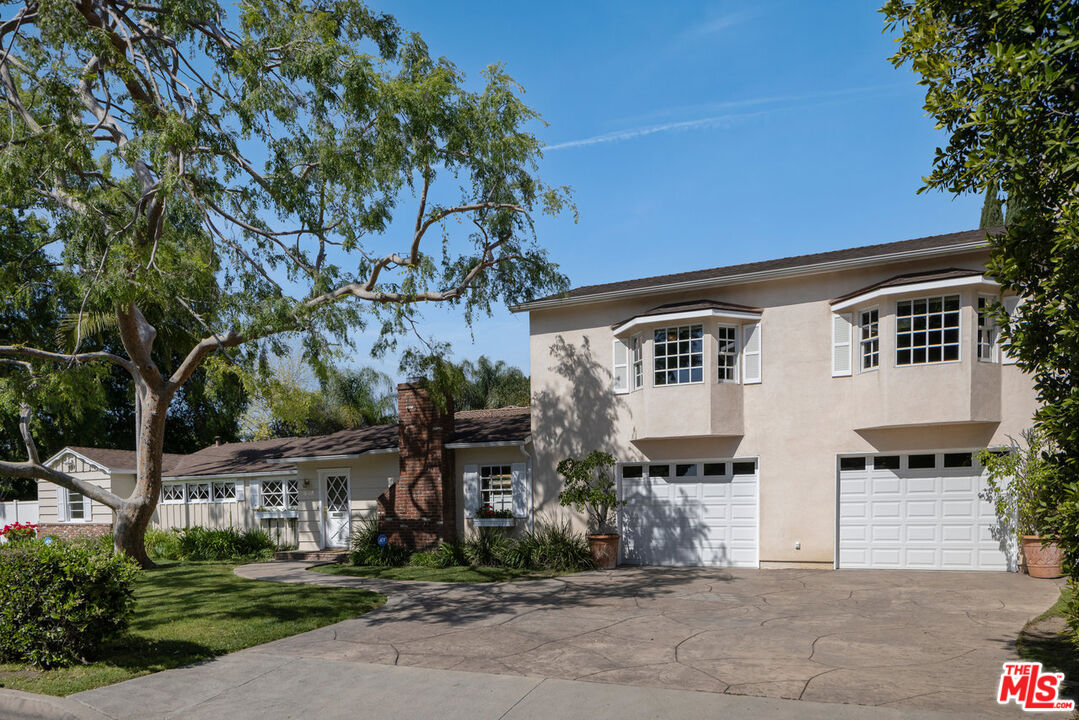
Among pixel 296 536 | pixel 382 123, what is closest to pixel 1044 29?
pixel 382 123

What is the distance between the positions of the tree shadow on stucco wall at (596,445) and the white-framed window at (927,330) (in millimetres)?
5563

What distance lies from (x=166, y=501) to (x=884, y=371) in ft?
74.8

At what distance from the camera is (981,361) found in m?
13.7

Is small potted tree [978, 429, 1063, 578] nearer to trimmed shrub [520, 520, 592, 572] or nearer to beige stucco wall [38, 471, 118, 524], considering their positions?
trimmed shrub [520, 520, 592, 572]

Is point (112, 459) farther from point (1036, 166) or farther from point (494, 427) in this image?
point (1036, 166)

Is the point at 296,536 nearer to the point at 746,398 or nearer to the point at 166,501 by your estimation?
the point at 166,501

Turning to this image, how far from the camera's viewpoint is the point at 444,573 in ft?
52.7

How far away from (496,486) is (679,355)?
5.83m

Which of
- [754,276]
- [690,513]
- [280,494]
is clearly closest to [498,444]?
[690,513]

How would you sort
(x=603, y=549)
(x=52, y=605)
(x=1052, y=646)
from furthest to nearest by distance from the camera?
(x=603, y=549) → (x=52, y=605) → (x=1052, y=646)

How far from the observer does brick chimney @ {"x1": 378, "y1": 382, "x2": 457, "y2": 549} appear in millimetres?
18406

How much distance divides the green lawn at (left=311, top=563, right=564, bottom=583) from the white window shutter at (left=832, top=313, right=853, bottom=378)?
7.35 m

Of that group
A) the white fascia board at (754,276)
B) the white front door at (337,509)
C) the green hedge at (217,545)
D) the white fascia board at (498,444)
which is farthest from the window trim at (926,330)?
the green hedge at (217,545)

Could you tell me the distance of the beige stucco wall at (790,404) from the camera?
45.4ft
